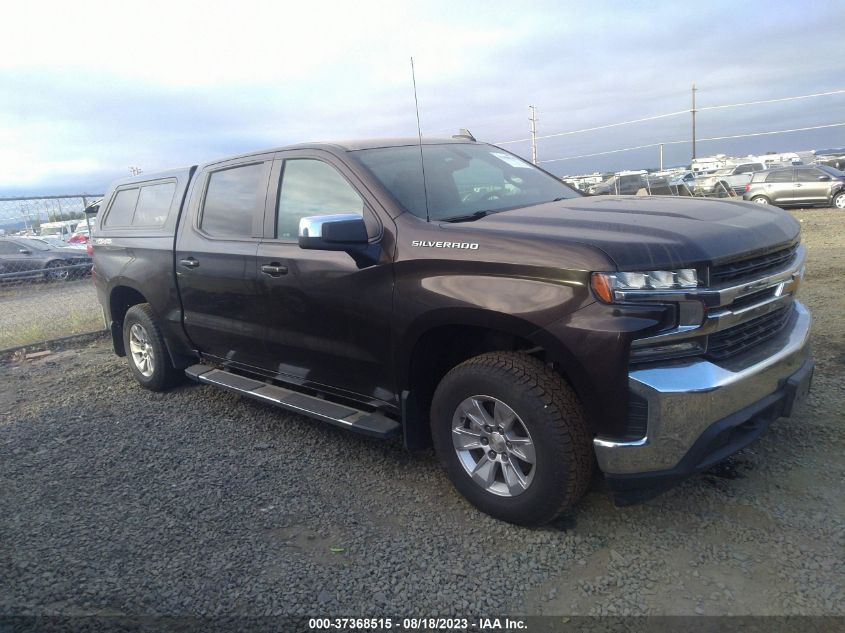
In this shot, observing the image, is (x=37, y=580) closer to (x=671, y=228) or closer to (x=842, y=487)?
(x=671, y=228)

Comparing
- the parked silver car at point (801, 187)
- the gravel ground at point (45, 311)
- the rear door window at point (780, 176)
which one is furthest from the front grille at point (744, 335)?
the rear door window at point (780, 176)

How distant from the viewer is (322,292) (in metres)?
3.82

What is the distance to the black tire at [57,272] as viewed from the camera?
1527 centimetres

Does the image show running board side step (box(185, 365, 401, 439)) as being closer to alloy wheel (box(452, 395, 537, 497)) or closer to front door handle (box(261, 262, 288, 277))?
alloy wheel (box(452, 395, 537, 497))

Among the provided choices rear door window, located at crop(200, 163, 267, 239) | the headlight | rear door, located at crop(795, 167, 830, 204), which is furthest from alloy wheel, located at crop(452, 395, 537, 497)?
rear door, located at crop(795, 167, 830, 204)

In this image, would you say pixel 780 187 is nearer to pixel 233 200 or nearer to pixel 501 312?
pixel 233 200

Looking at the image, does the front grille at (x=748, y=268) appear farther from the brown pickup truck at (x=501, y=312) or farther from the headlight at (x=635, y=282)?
the headlight at (x=635, y=282)

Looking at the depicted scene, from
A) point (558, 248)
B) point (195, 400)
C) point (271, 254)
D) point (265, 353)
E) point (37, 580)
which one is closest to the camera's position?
point (558, 248)

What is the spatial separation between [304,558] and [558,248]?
6.05ft

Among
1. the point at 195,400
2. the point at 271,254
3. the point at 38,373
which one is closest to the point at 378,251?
the point at 271,254

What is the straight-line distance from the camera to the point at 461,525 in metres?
3.32

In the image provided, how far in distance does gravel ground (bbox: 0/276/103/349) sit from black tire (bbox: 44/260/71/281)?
17 cm

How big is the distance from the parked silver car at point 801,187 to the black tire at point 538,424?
795 inches

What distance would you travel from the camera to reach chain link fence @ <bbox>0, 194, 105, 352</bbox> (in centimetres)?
1123
